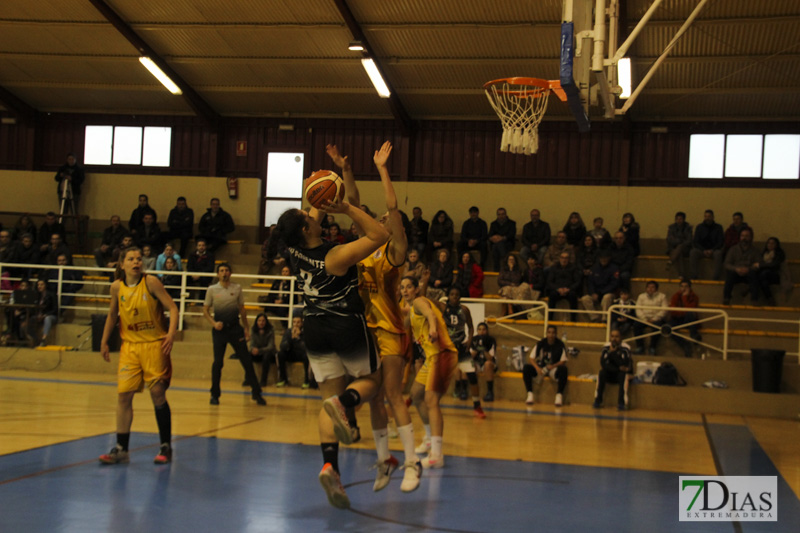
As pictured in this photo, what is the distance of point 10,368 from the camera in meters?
15.4

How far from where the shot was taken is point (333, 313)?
5.67 metres

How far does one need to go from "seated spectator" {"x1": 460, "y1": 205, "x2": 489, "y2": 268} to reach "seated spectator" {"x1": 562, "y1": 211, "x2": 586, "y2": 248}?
6.18 ft

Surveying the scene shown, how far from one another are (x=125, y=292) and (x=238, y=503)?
2.44 meters

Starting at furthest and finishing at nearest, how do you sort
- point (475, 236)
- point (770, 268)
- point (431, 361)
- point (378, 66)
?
point (378, 66)
point (475, 236)
point (770, 268)
point (431, 361)

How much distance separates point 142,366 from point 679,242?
45.7ft

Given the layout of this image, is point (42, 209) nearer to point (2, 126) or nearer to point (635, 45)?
point (2, 126)

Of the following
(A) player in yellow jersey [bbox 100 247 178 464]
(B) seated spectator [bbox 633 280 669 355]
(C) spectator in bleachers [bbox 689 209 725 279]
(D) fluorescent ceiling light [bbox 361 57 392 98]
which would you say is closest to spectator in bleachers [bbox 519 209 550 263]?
(C) spectator in bleachers [bbox 689 209 725 279]

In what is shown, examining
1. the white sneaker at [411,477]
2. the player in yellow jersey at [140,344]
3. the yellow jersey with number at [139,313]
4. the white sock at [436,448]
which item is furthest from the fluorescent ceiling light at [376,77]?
the white sneaker at [411,477]

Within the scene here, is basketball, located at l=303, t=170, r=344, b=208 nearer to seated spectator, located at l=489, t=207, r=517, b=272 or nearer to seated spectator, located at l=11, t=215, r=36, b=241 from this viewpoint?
seated spectator, located at l=489, t=207, r=517, b=272

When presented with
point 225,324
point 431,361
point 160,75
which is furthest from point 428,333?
point 160,75

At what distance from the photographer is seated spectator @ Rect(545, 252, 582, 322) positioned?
16.2m

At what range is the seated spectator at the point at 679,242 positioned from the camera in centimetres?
1791

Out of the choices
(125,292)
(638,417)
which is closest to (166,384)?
(125,292)

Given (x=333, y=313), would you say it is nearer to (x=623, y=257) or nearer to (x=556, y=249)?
(x=623, y=257)
